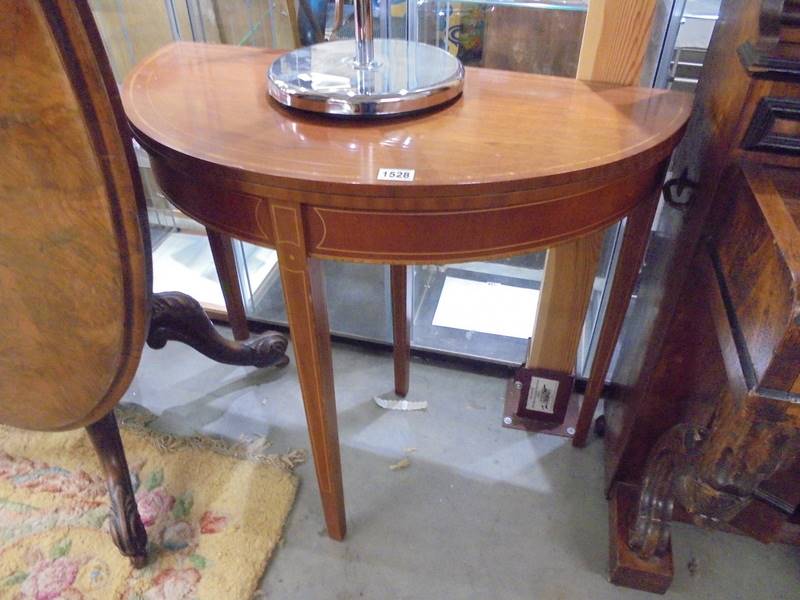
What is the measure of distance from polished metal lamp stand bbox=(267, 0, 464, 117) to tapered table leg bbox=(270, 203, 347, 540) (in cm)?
18

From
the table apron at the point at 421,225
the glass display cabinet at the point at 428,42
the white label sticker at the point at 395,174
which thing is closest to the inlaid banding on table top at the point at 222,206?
the table apron at the point at 421,225

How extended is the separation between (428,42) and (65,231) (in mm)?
706

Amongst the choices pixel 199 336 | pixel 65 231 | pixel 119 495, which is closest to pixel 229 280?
pixel 199 336

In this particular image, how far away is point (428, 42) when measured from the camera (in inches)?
43.8

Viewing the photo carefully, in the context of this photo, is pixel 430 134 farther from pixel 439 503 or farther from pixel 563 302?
pixel 439 503

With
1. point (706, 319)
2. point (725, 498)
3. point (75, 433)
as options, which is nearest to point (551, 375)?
point (706, 319)

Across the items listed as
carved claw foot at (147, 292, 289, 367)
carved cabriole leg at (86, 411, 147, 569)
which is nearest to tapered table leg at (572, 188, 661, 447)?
carved claw foot at (147, 292, 289, 367)

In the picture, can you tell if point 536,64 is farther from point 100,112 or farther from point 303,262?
point 100,112

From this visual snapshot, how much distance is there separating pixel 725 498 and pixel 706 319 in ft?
0.85

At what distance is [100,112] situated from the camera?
65cm

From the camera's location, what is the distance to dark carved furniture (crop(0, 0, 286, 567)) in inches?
24.1

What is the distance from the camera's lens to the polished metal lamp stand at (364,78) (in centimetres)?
75

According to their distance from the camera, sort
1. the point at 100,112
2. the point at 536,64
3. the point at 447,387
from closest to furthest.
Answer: the point at 100,112 < the point at 536,64 < the point at 447,387

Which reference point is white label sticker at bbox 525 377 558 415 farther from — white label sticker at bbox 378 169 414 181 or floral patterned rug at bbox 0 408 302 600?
white label sticker at bbox 378 169 414 181
